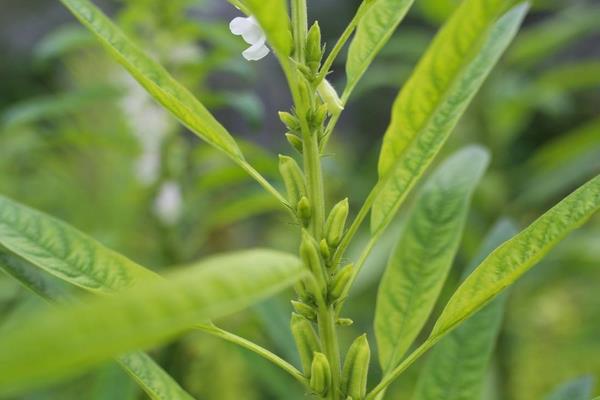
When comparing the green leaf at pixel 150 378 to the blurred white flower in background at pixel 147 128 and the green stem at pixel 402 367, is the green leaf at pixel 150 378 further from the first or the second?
the blurred white flower in background at pixel 147 128

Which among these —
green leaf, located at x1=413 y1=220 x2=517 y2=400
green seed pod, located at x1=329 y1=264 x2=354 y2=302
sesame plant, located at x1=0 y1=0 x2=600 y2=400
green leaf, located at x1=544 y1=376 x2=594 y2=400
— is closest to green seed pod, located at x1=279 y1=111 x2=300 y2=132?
sesame plant, located at x1=0 y1=0 x2=600 y2=400

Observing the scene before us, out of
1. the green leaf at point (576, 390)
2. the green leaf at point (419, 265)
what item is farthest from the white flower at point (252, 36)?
the green leaf at point (576, 390)

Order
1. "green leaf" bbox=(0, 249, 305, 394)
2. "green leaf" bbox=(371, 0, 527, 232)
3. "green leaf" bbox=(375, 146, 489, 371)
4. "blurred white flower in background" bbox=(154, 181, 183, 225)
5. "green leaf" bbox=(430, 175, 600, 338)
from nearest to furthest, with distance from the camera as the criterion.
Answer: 1. "green leaf" bbox=(0, 249, 305, 394)
2. "green leaf" bbox=(371, 0, 527, 232)
3. "green leaf" bbox=(430, 175, 600, 338)
4. "green leaf" bbox=(375, 146, 489, 371)
5. "blurred white flower in background" bbox=(154, 181, 183, 225)

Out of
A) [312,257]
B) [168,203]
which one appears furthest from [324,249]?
[168,203]

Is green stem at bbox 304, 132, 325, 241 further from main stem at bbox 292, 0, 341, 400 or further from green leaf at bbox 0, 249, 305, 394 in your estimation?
green leaf at bbox 0, 249, 305, 394

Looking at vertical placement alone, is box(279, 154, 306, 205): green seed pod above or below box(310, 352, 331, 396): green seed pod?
above

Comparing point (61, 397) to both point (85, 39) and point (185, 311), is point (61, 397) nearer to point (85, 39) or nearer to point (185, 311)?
point (85, 39)
